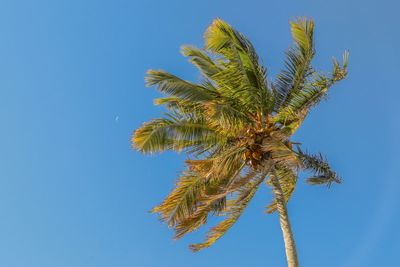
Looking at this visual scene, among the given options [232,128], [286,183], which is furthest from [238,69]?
[286,183]

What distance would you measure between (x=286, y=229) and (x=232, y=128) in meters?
3.45

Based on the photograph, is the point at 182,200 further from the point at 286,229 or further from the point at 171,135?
the point at 286,229

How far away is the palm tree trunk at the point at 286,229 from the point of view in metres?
15.9

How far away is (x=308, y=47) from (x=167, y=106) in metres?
5.15

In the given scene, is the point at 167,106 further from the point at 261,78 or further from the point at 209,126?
the point at 261,78

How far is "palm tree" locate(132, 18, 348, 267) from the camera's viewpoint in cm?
1627

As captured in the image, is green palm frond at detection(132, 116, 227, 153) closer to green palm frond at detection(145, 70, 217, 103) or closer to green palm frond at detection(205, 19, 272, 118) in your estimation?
green palm frond at detection(145, 70, 217, 103)

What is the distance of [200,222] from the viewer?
1661 cm

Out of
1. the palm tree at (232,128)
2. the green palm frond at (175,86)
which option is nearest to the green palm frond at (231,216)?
the palm tree at (232,128)

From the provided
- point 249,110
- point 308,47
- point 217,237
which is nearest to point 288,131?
point 249,110

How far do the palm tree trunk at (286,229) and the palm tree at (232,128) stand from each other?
29mm

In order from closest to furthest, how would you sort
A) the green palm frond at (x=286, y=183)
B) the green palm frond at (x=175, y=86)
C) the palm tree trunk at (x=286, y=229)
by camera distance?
the palm tree trunk at (x=286, y=229), the green palm frond at (x=175, y=86), the green palm frond at (x=286, y=183)

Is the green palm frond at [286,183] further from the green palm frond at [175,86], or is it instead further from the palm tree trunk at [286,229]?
the green palm frond at [175,86]

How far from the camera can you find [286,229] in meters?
16.4
